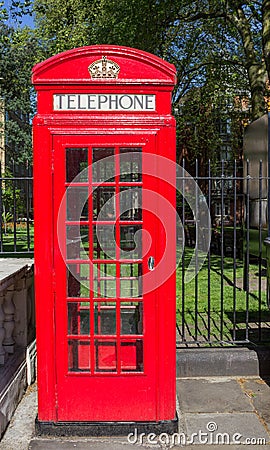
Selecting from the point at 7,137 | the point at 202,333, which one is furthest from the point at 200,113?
the point at 202,333

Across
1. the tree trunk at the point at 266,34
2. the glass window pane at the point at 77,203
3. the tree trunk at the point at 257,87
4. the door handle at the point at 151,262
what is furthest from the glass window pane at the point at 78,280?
the tree trunk at the point at 257,87

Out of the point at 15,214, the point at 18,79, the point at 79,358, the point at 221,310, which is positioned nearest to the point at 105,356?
the point at 79,358

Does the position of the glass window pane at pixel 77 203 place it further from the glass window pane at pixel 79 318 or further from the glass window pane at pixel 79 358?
the glass window pane at pixel 79 358

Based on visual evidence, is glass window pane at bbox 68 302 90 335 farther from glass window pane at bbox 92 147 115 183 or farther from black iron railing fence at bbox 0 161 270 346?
black iron railing fence at bbox 0 161 270 346

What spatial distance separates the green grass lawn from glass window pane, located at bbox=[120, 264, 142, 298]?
1.71 metres

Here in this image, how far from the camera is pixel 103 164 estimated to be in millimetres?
3955

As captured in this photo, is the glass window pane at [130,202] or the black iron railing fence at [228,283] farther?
the black iron railing fence at [228,283]

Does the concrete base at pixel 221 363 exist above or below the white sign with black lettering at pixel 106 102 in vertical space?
below

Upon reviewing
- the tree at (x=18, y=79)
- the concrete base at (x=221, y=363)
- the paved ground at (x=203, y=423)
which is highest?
the tree at (x=18, y=79)

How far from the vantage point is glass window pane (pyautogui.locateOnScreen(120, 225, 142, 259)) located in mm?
4000

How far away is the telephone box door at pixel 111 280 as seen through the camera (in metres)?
3.93

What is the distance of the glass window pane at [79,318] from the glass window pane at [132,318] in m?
0.28

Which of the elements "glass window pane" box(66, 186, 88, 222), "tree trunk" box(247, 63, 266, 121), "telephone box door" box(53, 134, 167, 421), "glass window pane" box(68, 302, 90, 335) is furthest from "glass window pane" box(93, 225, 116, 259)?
"tree trunk" box(247, 63, 266, 121)

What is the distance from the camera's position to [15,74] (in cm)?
2752
